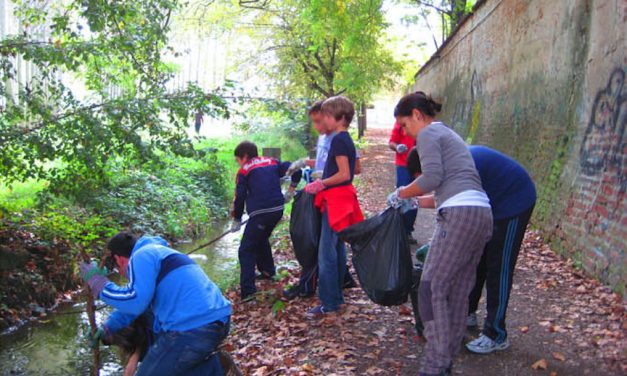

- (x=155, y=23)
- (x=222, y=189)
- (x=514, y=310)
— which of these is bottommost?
(x=222, y=189)

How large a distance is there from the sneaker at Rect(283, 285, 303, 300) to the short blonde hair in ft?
6.04

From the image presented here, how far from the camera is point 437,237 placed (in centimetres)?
332

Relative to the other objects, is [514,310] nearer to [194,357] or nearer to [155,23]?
[194,357]

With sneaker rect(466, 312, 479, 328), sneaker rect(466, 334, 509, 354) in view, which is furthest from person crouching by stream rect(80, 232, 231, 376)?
sneaker rect(466, 312, 479, 328)

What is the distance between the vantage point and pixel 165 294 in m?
3.18

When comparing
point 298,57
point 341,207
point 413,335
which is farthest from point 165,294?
point 298,57

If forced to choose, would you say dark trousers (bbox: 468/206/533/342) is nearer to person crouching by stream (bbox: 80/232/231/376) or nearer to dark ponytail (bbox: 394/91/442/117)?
dark ponytail (bbox: 394/91/442/117)

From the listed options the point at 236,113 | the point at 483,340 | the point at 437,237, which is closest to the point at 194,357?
the point at 437,237

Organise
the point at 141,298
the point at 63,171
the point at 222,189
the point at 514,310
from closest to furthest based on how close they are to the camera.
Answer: the point at 141,298 < the point at 514,310 < the point at 63,171 < the point at 222,189

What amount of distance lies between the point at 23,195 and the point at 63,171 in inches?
128

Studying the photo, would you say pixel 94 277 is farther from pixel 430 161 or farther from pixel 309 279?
pixel 309 279

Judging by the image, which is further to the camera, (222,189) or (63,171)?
(222,189)

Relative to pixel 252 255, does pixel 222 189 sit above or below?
below

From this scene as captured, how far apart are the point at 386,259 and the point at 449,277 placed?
657 mm
